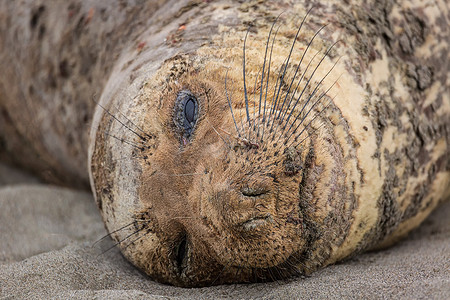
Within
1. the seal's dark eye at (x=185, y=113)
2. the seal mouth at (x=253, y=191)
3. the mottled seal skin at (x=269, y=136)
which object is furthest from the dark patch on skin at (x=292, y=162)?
the seal's dark eye at (x=185, y=113)

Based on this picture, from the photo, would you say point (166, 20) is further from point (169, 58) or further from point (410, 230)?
point (410, 230)

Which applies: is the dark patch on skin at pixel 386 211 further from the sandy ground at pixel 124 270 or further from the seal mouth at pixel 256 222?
the seal mouth at pixel 256 222

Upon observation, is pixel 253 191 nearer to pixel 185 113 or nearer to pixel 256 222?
pixel 256 222

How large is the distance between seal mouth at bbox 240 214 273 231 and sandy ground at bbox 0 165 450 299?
31 centimetres

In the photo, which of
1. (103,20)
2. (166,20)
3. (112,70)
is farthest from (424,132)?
(103,20)

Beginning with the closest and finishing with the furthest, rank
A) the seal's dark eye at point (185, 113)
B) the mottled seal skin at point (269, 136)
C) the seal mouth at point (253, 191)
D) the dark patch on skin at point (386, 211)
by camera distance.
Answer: the seal mouth at point (253, 191), the mottled seal skin at point (269, 136), the seal's dark eye at point (185, 113), the dark patch on skin at point (386, 211)

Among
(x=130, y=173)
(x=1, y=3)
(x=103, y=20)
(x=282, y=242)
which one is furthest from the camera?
(x=1, y=3)

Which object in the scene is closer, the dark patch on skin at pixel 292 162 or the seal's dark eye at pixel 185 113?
the dark patch on skin at pixel 292 162

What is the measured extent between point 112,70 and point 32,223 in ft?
3.31

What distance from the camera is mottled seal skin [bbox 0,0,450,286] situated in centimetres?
247

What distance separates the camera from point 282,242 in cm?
246

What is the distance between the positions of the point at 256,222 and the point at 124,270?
2.86ft

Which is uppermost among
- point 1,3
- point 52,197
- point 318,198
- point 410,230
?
point 1,3

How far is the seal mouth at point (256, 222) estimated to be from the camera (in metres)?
2.37
